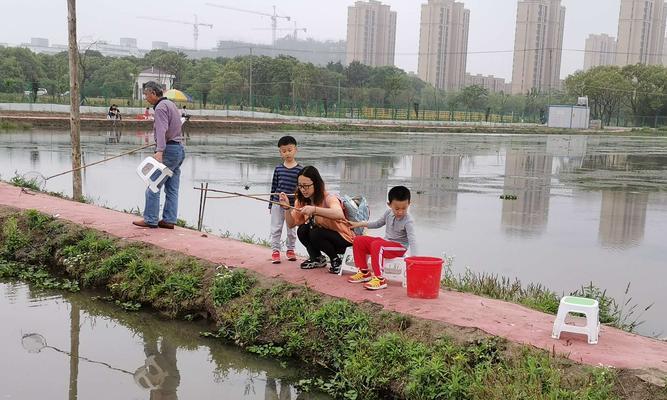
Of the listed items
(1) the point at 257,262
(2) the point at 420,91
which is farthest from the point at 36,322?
(2) the point at 420,91

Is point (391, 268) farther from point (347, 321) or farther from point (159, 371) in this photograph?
point (159, 371)

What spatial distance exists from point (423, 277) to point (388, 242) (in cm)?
45

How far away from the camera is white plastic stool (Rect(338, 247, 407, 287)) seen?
5.98m

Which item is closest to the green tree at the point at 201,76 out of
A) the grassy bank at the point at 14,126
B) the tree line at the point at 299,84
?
the tree line at the point at 299,84

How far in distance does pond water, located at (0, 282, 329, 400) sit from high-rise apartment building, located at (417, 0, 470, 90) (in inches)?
4152

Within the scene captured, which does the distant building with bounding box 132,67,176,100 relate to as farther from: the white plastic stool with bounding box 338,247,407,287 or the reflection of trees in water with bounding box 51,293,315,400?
the white plastic stool with bounding box 338,247,407,287

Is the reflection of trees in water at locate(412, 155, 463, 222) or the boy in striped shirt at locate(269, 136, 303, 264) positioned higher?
the boy in striped shirt at locate(269, 136, 303, 264)

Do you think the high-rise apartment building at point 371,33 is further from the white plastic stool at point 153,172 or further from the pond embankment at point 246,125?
the white plastic stool at point 153,172

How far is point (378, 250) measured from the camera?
19.2ft

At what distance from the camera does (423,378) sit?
4.54 m

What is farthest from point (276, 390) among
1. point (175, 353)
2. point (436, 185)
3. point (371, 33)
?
point (371, 33)

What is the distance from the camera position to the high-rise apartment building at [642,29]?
10269cm

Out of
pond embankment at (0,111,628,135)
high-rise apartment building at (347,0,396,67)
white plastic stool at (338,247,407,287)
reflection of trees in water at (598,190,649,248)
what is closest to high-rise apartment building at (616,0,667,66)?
high-rise apartment building at (347,0,396,67)

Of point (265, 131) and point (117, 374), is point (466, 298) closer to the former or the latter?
point (117, 374)
